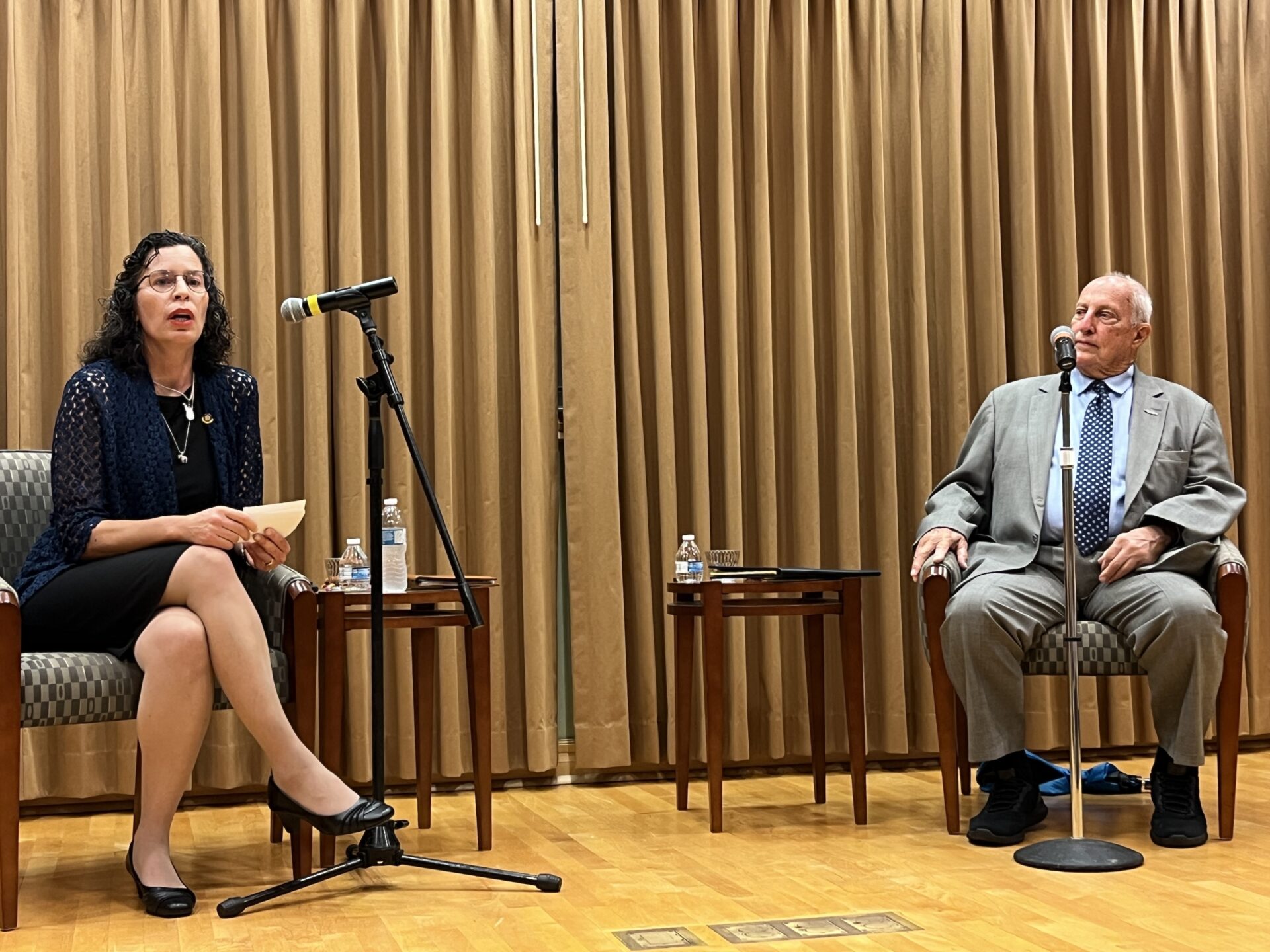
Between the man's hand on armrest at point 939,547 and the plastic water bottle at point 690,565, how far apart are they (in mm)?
563

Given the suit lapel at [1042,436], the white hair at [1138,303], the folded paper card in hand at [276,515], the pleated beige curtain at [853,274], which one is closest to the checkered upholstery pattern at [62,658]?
the folded paper card in hand at [276,515]

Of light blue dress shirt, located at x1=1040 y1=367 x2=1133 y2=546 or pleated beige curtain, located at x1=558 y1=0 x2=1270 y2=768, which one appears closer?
light blue dress shirt, located at x1=1040 y1=367 x2=1133 y2=546

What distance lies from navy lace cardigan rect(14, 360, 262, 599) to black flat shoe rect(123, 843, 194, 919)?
26.3 inches

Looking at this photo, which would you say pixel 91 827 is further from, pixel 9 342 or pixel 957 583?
pixel 957 583

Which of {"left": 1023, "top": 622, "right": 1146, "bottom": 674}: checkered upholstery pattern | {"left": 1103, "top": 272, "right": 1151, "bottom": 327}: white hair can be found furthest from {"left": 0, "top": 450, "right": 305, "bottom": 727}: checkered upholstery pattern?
{"left": 1103, "top": 272, "right": 1151, "bottom": 327}: white hair

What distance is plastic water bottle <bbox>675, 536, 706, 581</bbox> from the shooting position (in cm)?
367

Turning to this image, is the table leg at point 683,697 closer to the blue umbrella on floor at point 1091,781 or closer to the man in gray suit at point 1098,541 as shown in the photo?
the man in gray suit at point 1098,541

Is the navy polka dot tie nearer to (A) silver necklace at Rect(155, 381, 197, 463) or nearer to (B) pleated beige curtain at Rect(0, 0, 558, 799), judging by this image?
Result: (B) pleated beige curtain at Rect(0, 0, 558, 799)

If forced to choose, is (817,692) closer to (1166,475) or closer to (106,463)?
(1166,475)

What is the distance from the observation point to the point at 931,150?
14.7ft

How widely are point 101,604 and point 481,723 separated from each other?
2.98ft

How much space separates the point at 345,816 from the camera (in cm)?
275

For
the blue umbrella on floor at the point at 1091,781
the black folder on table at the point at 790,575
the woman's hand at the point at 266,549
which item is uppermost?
the woman's hand at the point at 266,549

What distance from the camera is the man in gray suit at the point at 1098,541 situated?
3.18m
